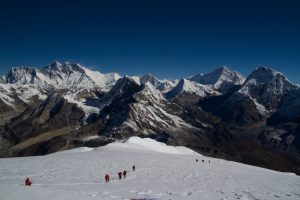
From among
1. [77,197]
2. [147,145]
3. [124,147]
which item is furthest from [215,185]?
[147,145]

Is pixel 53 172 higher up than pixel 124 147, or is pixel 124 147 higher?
pixel 124 147

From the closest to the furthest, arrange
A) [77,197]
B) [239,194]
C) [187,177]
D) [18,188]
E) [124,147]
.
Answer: [77,197] < [18,188] < [239,194] < [187,177] < [124,147]

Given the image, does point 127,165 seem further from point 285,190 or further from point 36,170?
point 285,190

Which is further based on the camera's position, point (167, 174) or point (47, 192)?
point (167, 174)

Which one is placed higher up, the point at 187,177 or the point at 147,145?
the point at 147,145

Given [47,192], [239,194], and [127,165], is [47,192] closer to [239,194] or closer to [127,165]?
[239,194]

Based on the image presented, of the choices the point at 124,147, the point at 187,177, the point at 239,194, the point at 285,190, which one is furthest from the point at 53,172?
the point at 124,147

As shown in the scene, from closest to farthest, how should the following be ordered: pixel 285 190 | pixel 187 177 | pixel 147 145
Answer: pixel 285 190
pixel 187 177
pixel 147 145

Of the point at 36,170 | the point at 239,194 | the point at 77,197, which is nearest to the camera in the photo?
the point at 77,197

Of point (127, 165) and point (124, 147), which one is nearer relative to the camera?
point (127, 165)

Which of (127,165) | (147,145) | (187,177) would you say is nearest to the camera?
(187,177)
